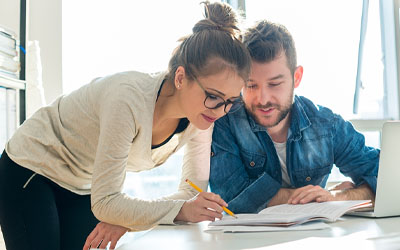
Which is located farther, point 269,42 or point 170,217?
point 269,42

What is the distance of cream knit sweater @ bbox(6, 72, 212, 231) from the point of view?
3.54ft

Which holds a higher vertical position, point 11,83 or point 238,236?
point 11,83

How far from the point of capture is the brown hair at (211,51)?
4.08ft

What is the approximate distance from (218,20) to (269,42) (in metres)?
0.29

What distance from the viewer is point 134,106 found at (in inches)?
44.0

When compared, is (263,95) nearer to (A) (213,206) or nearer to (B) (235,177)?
(B) (235,177)

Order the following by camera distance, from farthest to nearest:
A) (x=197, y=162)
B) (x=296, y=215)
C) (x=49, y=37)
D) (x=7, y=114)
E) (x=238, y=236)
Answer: (x=49, y=37)
(x=7, y=114)
(x=197, y=162)
(x=296, y=215)
(x=238, y=236)

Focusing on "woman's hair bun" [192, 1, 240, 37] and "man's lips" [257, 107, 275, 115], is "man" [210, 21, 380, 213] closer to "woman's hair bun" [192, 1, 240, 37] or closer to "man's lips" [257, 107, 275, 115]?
"man's lips" [257, 107, 275, 115]

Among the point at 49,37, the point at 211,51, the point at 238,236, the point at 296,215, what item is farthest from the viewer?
the point at 49,37

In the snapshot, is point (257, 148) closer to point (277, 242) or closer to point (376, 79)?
point (277, 242)

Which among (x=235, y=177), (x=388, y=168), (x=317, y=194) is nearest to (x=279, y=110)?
(x=235, y=177)

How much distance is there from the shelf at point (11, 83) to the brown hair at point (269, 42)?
834mm

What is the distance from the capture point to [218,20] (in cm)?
132

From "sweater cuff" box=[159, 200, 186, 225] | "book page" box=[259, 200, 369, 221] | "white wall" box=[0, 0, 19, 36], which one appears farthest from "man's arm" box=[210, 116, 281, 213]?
"white wall" box=[0, 0, 19, 36]
